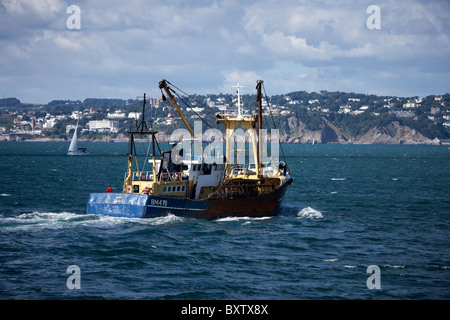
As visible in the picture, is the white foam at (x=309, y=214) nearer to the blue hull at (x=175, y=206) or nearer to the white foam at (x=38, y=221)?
the blue hull at (x=175, y=206)

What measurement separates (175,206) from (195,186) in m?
4.61

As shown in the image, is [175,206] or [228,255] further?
[175,206]

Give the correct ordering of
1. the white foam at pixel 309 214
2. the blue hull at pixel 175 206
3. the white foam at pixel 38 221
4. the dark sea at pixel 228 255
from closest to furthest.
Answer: the dark sea at pixel 228 255, the white foam at pixel 38 221, the blue hull at pixel 175 206, the white foam at pixel 309 214

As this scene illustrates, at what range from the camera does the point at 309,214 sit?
56031 mm

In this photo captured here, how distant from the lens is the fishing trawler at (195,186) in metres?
46.1

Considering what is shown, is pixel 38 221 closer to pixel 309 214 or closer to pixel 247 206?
pixel 247 206

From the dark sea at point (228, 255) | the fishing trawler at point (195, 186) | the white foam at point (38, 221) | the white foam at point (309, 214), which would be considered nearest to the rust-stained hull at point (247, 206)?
the fishing trawler at point (195, 186)

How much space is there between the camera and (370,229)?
47969 millimetres

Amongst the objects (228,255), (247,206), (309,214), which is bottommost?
(228,255)

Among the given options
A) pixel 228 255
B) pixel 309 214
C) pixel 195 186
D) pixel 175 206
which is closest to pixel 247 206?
pixel 195 186

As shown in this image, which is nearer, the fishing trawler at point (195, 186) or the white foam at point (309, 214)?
the fishing trawler at point (195, 186)

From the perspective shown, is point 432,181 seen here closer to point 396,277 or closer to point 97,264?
point 396,277

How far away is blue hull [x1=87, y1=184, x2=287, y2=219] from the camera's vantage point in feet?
150
